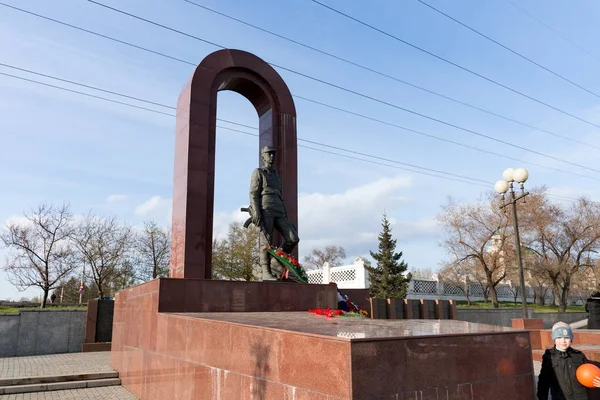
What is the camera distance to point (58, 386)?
841 cm

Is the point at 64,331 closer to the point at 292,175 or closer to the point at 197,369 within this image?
the point at 292,175

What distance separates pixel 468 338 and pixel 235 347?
2.11m

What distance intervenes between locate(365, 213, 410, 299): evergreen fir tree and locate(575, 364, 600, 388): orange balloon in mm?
23055

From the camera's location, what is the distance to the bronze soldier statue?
857cm

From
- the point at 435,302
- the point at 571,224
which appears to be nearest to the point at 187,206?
the point at 435,302

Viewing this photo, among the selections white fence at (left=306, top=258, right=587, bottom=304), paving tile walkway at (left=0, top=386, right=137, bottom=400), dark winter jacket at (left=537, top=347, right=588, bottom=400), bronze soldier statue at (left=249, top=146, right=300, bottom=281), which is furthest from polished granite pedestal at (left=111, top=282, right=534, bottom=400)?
white fence at (left=306, top=258, right=587, bottom=304)

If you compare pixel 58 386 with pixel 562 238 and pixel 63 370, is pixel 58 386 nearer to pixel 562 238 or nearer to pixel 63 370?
pixel 63 370

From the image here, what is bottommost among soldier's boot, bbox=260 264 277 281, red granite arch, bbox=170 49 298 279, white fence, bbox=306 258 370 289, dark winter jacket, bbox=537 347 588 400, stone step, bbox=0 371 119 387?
stone step, bbox=0 371 119 387

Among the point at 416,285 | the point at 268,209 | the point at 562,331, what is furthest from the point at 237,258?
the point at 562,331

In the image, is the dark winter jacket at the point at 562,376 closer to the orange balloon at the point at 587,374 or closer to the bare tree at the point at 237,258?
the orange balloon at the point at 587,374

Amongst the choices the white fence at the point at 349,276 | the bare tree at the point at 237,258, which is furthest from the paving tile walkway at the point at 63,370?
the white fence at the point at 349,276

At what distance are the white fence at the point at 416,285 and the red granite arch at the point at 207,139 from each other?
681 inches

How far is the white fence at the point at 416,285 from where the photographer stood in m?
28.2

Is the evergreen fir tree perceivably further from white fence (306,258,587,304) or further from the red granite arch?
the red granite arch
